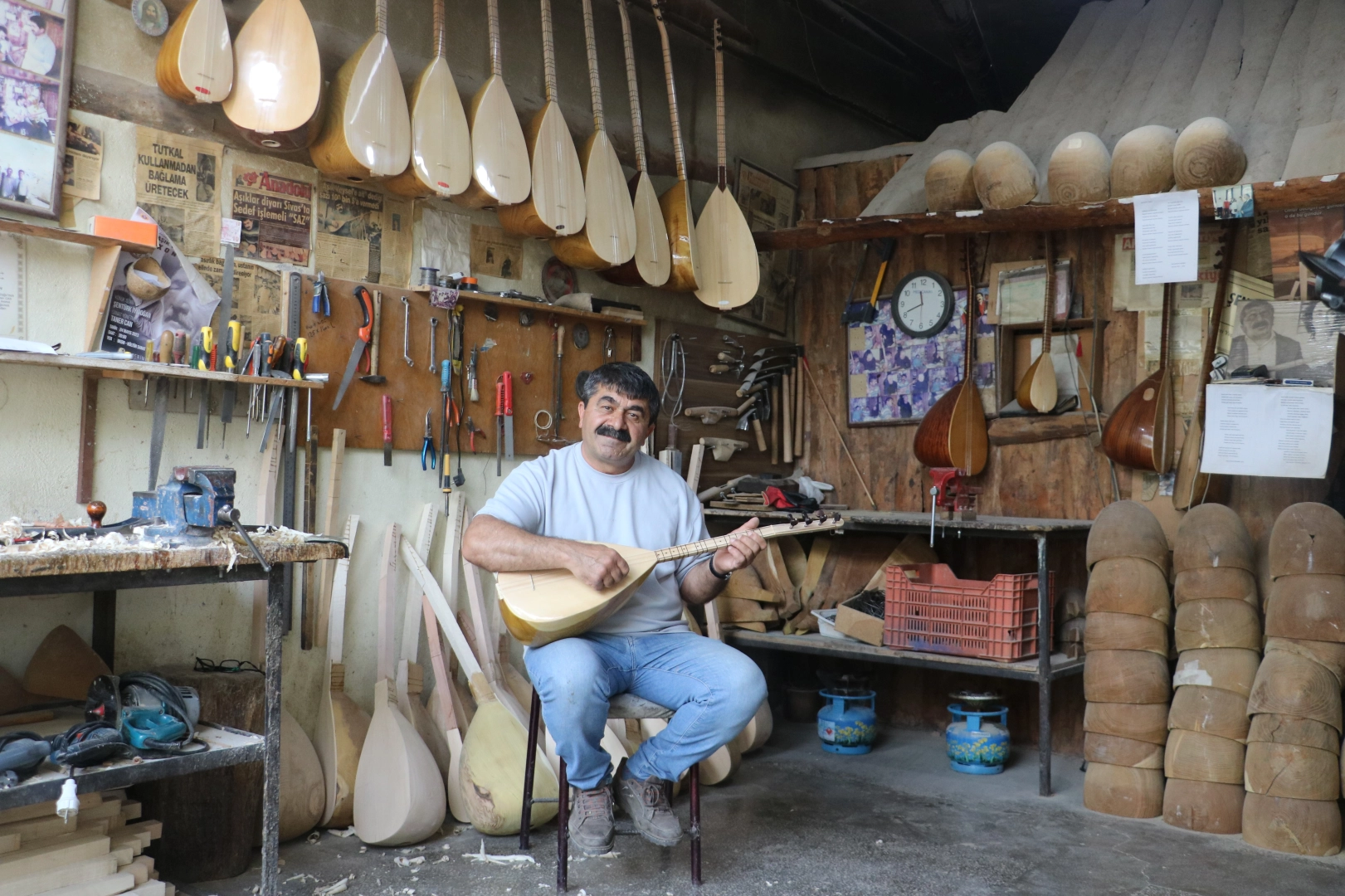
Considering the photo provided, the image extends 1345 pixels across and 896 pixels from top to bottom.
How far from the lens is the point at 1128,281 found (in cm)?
463

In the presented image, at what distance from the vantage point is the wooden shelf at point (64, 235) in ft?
9.22

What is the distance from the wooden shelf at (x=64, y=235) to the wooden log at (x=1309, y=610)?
3716mm

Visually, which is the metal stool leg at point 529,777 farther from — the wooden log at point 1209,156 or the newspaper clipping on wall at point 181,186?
the wooden log at point 1209,156

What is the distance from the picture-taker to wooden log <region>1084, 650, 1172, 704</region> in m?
3.72

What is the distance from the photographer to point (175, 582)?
2.45m

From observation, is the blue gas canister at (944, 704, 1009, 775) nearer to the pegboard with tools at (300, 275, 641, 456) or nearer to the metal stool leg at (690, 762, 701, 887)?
the metal stool leg at (690, 762, 701, 887)

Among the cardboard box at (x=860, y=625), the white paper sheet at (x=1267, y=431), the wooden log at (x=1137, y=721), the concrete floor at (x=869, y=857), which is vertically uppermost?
the white paper sheet at (x=1267, y=431)

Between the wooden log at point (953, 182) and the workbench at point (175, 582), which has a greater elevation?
the wooden log at point (953, 182)

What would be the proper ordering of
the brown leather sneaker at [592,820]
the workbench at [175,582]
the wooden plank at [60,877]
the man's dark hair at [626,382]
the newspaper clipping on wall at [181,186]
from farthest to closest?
the newspaper clipping on wall at [181,186]
the man's dark hair at [626,382]
the brown leather sneaker at [592,820]
the wooden plank at [60,877]
the workbench at [175,582]

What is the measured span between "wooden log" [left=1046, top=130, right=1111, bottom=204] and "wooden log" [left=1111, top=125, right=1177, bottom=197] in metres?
0.07

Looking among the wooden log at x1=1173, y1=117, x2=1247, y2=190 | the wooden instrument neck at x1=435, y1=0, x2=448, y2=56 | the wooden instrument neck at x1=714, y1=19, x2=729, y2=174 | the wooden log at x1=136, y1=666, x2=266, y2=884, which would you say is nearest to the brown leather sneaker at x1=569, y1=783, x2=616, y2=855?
the wooden log at x1=136, y1=666, x2=266, y2=884

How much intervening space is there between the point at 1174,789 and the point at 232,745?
297cm

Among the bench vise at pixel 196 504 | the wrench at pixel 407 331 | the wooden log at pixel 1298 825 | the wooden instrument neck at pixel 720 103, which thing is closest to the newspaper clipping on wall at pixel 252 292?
the wrench at pixel 407 331

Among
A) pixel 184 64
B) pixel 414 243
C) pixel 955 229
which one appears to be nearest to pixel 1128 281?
pixel 955 229
